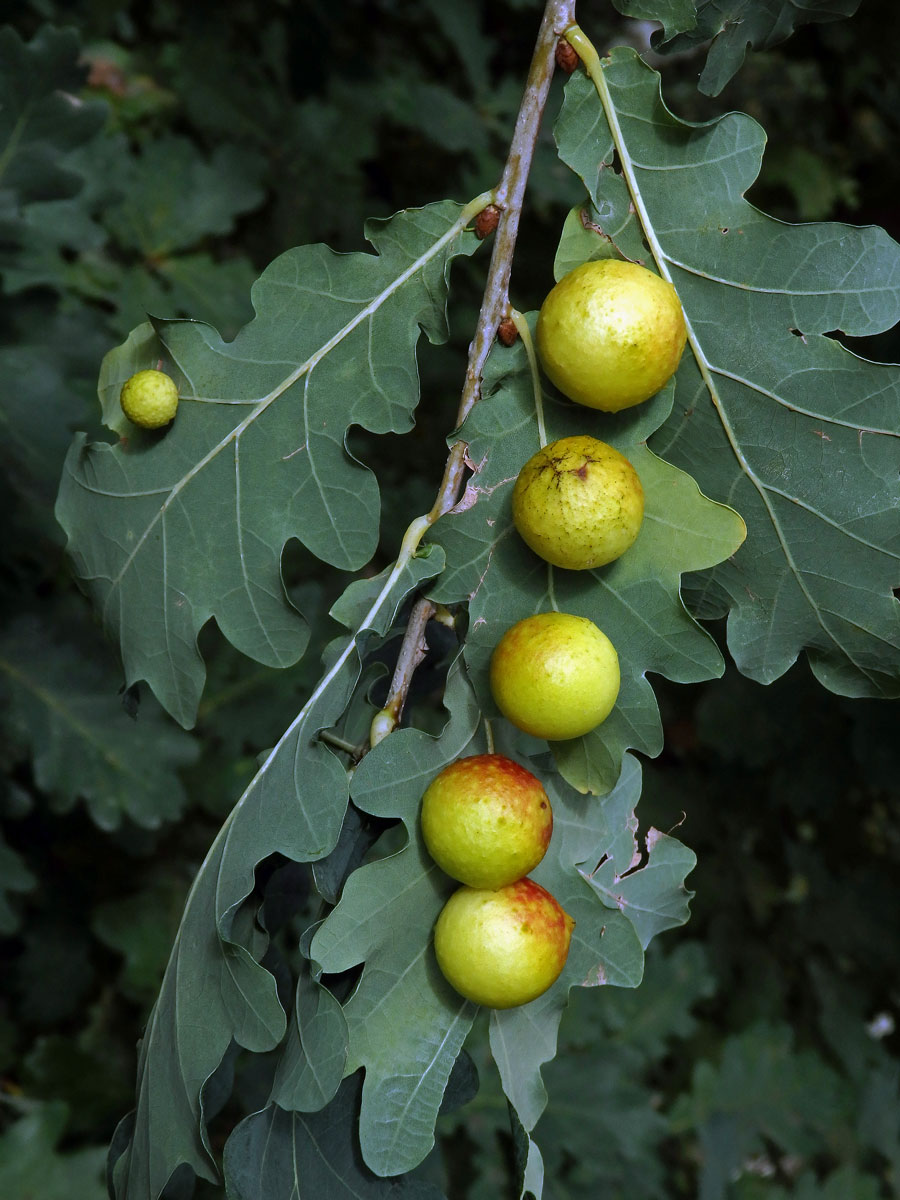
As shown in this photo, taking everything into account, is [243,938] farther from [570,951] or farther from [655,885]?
[655,885]

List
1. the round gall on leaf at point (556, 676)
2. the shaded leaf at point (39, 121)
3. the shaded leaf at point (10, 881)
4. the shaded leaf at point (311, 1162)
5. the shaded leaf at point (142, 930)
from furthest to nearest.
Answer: the shaded leaf at point (142, 930) → the shaded leaf at point (10, 881) → the shaded leaf at point (39, 121) → the shaded leaf at point (311, 1162) → the round gall on leaf at point (556, 676)

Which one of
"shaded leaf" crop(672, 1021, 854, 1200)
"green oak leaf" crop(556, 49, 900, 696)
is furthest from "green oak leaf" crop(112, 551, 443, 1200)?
"shaded leaf" crop(672, 1021, 854, 1200)

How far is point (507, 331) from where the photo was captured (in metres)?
1.09

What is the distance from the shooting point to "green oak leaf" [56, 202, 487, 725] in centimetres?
116

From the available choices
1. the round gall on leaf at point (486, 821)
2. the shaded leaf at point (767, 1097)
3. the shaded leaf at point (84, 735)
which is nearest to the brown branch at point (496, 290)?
the round gall on leaf at point (486, 821)

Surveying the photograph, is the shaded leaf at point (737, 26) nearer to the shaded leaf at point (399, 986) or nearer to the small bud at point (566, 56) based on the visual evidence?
the small bud at point (566, 56)

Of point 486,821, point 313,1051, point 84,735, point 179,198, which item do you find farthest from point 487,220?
point 179,198

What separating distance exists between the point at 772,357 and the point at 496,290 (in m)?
0.28

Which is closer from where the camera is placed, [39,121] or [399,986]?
[399,986]

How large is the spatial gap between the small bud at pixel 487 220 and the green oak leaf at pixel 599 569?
0.46ft

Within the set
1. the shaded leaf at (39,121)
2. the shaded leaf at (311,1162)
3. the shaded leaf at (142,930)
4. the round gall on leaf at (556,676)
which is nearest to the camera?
the round gall on leaf at (556,676)

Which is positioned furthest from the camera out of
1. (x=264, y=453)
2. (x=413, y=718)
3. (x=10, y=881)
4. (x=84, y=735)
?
(x=413, y=718)

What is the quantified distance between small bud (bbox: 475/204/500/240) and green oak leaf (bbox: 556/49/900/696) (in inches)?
3.6

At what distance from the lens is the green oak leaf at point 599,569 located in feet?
3.37
